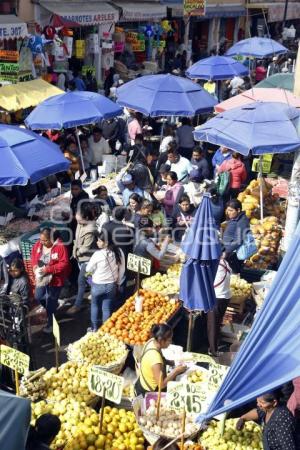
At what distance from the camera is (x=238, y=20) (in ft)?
103

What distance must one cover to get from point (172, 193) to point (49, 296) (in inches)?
118

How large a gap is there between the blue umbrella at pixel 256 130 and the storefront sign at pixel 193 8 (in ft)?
48.8

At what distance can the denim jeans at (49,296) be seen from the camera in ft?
24.6

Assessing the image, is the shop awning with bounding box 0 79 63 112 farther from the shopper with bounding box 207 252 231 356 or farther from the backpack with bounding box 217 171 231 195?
the shopper with bounding box 207 252 231 356

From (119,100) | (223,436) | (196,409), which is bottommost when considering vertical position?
(223,436)

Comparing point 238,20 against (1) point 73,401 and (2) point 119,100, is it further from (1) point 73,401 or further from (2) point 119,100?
(1) point 73,401

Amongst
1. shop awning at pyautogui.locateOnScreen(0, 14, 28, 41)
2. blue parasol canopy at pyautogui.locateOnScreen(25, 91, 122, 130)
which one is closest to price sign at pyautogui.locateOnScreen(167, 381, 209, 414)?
blue parasol canopy at pyautogui.locateOnScreen(25, 91, 122, 130)

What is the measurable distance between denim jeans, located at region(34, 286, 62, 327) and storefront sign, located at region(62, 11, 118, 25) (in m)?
11.6

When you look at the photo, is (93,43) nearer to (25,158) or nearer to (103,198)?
(103,198)

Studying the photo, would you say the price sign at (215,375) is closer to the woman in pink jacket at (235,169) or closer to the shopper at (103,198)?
the shopper at (103,198)

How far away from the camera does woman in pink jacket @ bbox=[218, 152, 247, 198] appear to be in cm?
1053

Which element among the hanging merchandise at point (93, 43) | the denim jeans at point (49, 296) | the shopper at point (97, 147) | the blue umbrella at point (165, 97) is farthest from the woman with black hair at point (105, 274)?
the hanging merchandise at point (93, 43)

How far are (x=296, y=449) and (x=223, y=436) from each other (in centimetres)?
77

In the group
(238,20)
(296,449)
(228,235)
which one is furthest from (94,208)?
(238,20)
